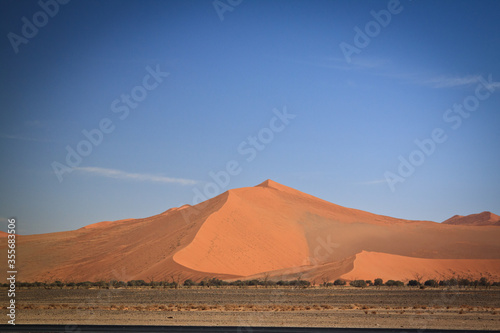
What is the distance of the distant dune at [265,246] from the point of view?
56.1 m

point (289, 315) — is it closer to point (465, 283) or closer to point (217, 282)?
point (217, 282)

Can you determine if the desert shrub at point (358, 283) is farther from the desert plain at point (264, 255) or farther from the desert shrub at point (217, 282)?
the desert shrub at point (217, 282)

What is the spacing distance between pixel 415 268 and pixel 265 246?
20524mm

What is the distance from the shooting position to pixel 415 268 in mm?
55562

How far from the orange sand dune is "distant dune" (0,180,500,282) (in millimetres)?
115

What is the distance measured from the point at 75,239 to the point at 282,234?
3910 cm

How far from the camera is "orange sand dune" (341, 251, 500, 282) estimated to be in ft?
173

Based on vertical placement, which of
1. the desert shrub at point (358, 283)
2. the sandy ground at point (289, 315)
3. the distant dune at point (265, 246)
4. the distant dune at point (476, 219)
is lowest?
the desert shrub at point (358, 283)

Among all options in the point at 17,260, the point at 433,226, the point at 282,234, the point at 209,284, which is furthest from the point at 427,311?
the point at 17,260

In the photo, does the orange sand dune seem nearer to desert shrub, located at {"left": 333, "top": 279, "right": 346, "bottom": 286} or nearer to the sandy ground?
desert shrub, located at {"left": 333, "top": 279, "right": 346, "bottom": 286}

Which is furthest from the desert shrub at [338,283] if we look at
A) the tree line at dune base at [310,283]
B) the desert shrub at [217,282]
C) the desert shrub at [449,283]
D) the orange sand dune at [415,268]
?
the desert shrub at [217,282]

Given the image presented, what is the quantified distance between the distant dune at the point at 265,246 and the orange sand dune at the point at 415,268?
0.11 metres

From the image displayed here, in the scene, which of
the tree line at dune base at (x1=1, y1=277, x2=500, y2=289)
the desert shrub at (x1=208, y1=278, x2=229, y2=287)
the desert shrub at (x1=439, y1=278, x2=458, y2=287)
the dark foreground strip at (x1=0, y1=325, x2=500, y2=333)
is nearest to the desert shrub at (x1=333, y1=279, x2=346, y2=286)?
the tree line at dune base at (x1=1, y1=277, x2=500, y2=289)

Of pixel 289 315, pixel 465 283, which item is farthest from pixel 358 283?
pixel 289 315
